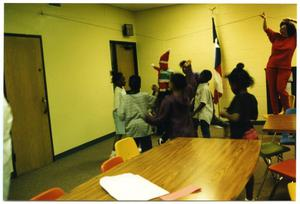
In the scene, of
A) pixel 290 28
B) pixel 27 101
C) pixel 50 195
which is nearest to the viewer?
pixel 50 195

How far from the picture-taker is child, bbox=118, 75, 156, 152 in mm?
3301

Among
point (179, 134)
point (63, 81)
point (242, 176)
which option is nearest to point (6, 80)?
point (63, 81)

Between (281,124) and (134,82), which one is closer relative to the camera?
(281,124)

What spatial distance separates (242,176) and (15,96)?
3.24 meters

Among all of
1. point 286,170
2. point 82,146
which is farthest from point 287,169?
point 82,146

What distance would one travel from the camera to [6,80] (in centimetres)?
394

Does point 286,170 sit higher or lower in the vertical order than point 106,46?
lower

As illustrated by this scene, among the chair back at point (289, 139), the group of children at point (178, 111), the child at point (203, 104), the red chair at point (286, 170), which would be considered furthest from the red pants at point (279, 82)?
the red chair at point (286, 170)

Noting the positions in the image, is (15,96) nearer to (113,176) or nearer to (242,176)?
(113,176)

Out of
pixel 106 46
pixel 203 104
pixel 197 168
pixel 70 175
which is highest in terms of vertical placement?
pixel 106 46

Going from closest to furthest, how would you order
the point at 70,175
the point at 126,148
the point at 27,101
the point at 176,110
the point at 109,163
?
1. the point at 109,163
2. the point at 126,148
3. the point at 176,110
4. the point at 70,175
5. the point at 27,101

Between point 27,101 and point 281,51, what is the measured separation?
317cm

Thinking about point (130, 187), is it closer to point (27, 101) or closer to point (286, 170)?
point (286, 170)

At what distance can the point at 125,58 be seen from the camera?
6.89 m
